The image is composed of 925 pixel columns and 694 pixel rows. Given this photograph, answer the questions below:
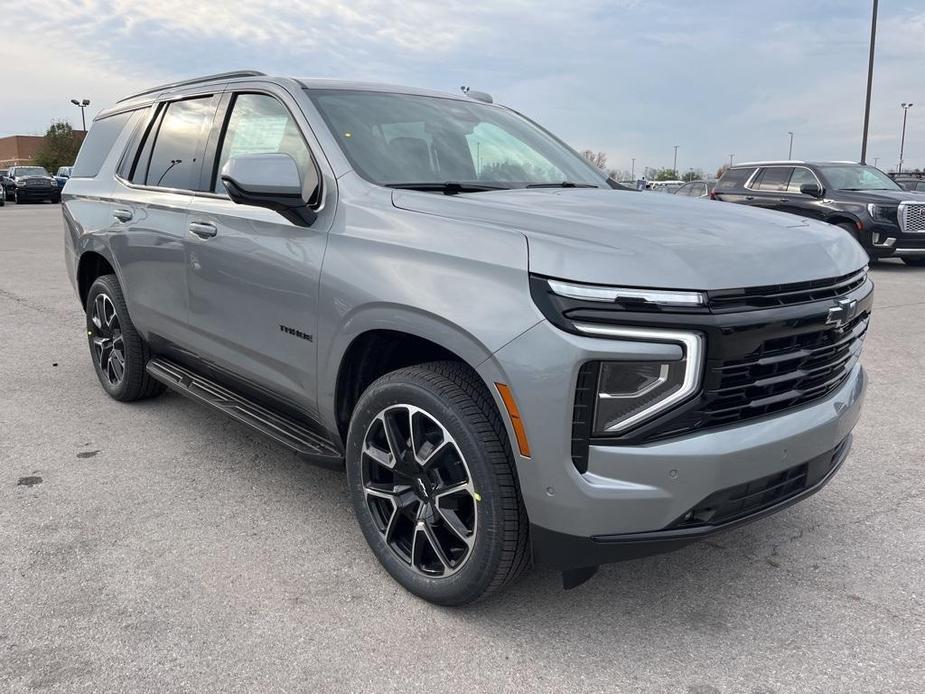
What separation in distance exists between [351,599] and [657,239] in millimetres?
1629

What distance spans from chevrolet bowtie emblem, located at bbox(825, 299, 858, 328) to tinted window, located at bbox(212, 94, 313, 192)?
2040 millimetres

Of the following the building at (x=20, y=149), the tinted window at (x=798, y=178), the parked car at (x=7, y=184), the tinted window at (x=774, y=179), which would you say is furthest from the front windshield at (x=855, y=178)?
the building at (x=20, y=149)

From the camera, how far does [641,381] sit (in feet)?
7.12

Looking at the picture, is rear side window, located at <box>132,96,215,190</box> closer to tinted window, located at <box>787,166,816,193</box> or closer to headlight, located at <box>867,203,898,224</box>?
headlight, located at <box>867,203,898,224</box>

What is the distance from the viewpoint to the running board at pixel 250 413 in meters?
3.11

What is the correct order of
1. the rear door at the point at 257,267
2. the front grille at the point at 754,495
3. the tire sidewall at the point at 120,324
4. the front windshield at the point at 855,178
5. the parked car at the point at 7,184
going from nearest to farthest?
the front grille at the point at 754,495 → the rear door at the point at 257,267 → the tire sidewall at the point at 120,324 → the front windshield at the point at 855,178 → the parked car at the point at 7,184

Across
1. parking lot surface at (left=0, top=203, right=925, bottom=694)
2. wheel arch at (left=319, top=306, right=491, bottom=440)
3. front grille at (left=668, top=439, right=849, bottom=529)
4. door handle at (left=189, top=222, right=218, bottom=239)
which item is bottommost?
parking lot surface at (left=0, top=203, right=925, bottom=694)

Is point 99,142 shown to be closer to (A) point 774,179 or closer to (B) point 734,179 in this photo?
(A) point 774,179

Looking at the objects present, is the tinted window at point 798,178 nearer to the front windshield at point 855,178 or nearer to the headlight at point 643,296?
the front windshield at point 855,178

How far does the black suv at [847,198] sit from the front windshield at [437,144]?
336 inches

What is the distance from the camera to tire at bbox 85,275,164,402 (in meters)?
4.70

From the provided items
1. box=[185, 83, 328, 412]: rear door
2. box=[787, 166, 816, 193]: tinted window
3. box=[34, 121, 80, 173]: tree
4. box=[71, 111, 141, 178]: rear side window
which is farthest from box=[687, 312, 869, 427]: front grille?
box=[34, 121, 80, 173]: tree

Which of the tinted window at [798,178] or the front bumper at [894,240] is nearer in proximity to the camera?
the front bumper at [894,240]

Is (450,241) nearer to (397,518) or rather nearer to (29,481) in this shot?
(397,518)
